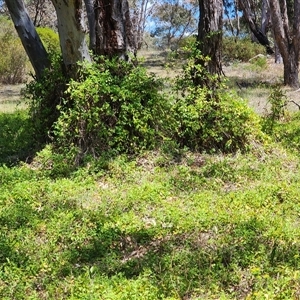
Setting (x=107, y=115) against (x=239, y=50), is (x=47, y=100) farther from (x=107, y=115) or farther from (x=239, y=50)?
(x=239, y=50)

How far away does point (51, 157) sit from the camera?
6.09 meters

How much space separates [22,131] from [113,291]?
510 cm

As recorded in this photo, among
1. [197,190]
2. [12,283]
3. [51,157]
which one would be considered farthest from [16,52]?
[12,283]

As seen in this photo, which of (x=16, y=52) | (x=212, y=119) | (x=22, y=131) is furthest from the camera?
(x=16, y=52)

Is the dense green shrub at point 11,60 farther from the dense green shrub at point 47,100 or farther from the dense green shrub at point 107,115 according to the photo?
the dense green shrub at point 107,115

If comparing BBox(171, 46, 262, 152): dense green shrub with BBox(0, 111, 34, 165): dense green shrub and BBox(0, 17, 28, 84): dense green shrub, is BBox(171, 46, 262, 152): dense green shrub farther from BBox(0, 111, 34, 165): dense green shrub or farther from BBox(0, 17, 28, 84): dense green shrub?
BBox(0, 17, 28, 84): dense green shrub

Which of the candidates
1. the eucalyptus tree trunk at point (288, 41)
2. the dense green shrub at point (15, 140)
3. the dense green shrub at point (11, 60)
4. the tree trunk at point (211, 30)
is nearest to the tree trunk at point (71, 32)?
the dense green shrub at point (15, 140)

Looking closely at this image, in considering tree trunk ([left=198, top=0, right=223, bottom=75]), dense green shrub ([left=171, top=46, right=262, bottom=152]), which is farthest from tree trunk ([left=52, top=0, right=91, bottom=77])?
tree trunk ([left=198, top=0, right=223, bottom=75])

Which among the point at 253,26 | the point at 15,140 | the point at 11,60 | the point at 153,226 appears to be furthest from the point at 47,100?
the point at 253,26

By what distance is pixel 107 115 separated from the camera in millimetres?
6320

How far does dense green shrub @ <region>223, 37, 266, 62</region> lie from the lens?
73.0ft

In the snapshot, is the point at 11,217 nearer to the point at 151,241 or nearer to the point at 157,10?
the point at 151,241

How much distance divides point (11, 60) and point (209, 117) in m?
12.4

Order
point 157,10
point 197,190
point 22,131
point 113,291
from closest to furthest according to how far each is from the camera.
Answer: point 113,291, point 197,190, point 22,131, point 157,10
